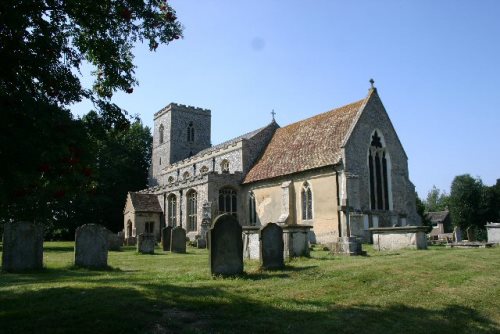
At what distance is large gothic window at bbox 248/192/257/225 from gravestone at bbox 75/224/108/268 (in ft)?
58.5

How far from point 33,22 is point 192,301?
5.34 m

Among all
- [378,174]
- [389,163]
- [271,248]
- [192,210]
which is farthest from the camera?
[192,210]

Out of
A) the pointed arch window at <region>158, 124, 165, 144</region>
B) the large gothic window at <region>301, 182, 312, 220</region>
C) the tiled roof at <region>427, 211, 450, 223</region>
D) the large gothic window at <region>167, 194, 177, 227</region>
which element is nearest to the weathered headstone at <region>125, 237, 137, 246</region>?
the large gothic window at <region>167, 194, 177, 227</region>

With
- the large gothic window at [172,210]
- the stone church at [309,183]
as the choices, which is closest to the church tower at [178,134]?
the stone church at [309,183]

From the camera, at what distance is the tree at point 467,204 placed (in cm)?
4778

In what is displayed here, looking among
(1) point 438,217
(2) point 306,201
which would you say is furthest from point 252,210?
(1) point 438,217

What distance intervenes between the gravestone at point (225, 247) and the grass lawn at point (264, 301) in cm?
34

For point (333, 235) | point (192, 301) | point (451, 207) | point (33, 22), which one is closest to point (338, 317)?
point (192, 301)

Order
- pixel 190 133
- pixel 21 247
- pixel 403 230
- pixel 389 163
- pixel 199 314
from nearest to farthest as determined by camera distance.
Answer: pixel 199 314
pixel 21 247
pixel 403 230
pixel 389 163
pixel 190 133

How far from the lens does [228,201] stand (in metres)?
31.7

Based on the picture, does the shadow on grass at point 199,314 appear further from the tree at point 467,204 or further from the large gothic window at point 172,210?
the tree at point 467,204

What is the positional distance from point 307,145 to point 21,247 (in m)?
19.4

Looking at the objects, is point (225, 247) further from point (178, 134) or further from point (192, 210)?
point (178, 134)

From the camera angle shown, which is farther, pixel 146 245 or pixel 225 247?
pixel 146 245
